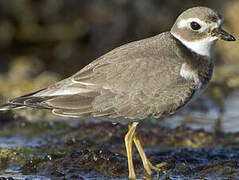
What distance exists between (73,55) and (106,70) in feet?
27.9

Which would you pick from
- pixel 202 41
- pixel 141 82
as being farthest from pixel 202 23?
pixel 141 82

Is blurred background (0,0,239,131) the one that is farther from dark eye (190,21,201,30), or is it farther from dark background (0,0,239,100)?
dark eye (190,21,201,30)

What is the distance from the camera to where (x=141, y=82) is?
6277mm

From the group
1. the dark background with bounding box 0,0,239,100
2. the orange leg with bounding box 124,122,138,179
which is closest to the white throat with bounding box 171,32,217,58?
the orange leg with bounding box 124,122,138,179

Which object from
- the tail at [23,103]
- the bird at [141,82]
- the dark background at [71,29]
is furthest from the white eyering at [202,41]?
the dark background at [71,29]

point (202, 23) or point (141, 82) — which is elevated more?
point (202, 23)

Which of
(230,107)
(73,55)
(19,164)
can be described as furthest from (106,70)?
(73,55)

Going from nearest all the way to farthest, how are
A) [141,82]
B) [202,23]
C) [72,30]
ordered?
[141,82], [202,23], [72,30]

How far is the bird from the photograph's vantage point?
6.31 metres

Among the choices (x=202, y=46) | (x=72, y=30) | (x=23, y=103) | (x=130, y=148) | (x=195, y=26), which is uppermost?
(x=72, y=30)

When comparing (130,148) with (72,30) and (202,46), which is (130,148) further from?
(72,30)

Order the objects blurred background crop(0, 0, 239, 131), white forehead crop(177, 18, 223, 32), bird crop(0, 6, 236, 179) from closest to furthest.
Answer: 1. bird crop(0, 6, 236, 179)
2. white forehead crop(177, 18, 223, 32)
3. blurred background crop(0, 0, 239, 131)

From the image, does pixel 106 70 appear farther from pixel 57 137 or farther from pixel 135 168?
pixel 57 137

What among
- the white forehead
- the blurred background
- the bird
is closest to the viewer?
the bird
